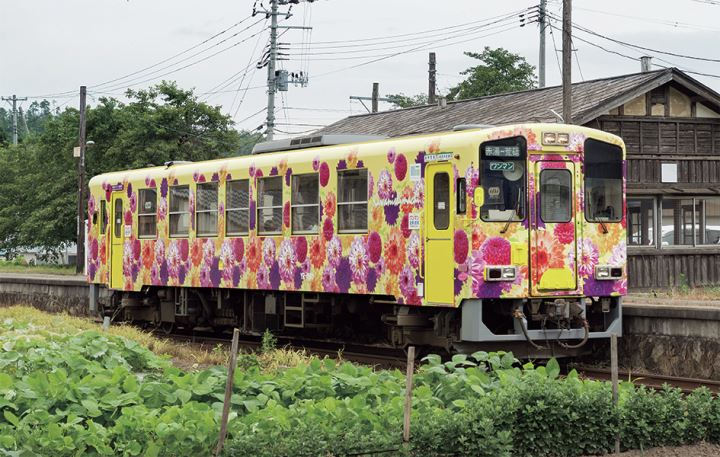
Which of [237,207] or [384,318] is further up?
[237,207]

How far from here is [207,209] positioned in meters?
19.7

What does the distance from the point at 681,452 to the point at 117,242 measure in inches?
619

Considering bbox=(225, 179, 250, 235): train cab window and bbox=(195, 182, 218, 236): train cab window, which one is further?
bbox=(195, 182, 218, 236): train cab window

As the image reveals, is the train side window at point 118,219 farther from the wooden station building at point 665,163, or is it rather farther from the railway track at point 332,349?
the wooden station building at point 665,163

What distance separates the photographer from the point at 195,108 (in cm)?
4606

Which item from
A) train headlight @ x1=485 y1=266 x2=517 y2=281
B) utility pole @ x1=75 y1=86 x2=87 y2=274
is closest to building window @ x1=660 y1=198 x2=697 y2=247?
train headlight @ x1=485 y1=266 x2=517 y2=281

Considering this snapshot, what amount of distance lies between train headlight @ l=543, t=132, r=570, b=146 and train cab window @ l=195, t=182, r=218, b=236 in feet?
22.2

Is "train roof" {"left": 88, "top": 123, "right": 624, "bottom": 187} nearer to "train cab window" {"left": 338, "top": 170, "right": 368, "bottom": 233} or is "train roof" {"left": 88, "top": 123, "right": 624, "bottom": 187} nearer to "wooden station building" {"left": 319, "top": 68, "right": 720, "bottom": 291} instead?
"train cab window" {"left": 338, "top": 170, "right": 368, "bottom": 233}

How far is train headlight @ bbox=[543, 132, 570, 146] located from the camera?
14812mm

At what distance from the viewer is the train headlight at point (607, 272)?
15.0 m

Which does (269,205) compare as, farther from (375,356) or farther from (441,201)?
(441,201)

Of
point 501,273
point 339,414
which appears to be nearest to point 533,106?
point 501,273

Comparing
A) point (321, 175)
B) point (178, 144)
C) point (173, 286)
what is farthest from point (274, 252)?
point (178, 144)

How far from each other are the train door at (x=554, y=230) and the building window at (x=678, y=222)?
12.7 metres
